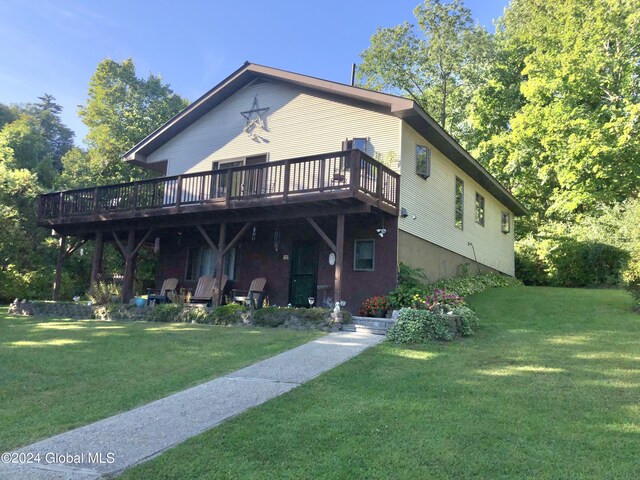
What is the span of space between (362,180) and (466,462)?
8456mm

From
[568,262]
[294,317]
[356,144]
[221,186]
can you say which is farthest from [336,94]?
[568,262]

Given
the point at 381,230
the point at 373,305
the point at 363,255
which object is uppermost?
the point at 381,230

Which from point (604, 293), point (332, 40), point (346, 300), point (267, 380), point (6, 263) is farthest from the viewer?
point (332, 40)

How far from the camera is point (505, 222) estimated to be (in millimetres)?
22766

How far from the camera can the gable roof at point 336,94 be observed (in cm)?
1277

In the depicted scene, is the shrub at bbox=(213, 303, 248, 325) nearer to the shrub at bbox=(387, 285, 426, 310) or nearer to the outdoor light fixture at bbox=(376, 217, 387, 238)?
the shrub at bbox=(387, 285, 426, 310)

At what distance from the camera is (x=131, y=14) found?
651 inches

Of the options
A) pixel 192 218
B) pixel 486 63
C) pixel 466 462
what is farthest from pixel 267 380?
pixel 486 63

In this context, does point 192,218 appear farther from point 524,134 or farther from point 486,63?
point 486,63

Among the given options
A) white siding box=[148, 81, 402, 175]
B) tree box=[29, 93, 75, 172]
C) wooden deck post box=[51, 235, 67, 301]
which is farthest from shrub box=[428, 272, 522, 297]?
tree box=[29, 93, 75, 172]

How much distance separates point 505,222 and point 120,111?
26.5 m

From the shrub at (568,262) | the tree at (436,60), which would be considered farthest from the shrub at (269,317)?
the tree at (436,60)

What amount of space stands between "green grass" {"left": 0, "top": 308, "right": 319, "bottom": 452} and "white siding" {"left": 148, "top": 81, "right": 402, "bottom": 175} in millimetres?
6125

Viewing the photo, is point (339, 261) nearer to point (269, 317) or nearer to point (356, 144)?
point (269, 317)
